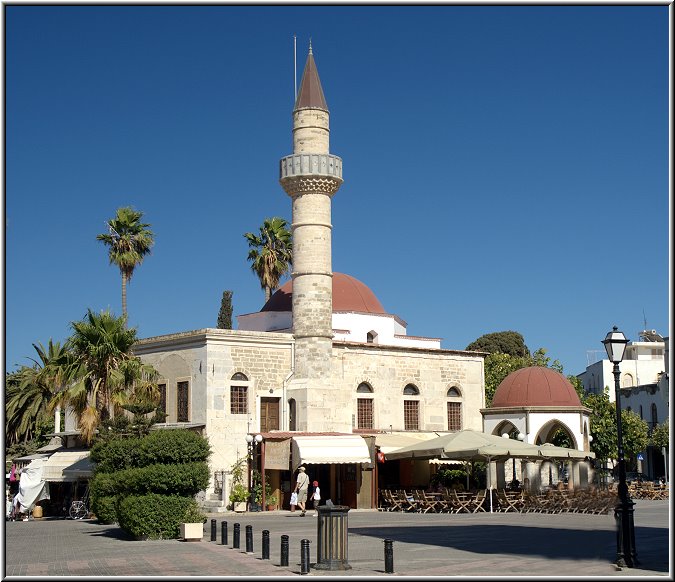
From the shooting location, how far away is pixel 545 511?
97.1ft

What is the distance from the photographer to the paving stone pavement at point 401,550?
1541 cm

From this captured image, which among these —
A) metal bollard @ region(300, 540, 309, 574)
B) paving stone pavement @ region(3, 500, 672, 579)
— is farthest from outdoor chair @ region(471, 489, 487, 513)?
metal bollard @ region(300, 540, 309, 574)

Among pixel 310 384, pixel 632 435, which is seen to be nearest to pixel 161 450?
pixel 310 384

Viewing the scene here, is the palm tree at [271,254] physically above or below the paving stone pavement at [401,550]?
above

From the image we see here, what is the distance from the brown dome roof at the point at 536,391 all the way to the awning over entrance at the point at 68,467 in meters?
16.0

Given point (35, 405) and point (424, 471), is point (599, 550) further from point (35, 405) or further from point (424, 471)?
point (35, 405)

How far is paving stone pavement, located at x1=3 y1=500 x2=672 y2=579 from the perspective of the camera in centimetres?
1541

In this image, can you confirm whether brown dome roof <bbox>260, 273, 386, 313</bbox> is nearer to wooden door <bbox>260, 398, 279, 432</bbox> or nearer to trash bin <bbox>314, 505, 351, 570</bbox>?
wooden door <bbox>260, 398, 279, 432</bbox>

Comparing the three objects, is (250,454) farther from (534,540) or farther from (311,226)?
(534,540)

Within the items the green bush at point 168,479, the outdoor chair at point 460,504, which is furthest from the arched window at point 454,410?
the green bush at point 168,479

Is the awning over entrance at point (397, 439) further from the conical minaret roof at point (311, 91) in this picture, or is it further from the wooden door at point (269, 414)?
the conical minaret roof at point (311, 91)

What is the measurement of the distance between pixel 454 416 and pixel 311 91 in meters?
13.7

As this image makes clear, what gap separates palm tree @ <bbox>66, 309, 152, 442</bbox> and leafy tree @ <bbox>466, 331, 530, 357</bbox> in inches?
1962

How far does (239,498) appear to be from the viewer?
33438 mm
